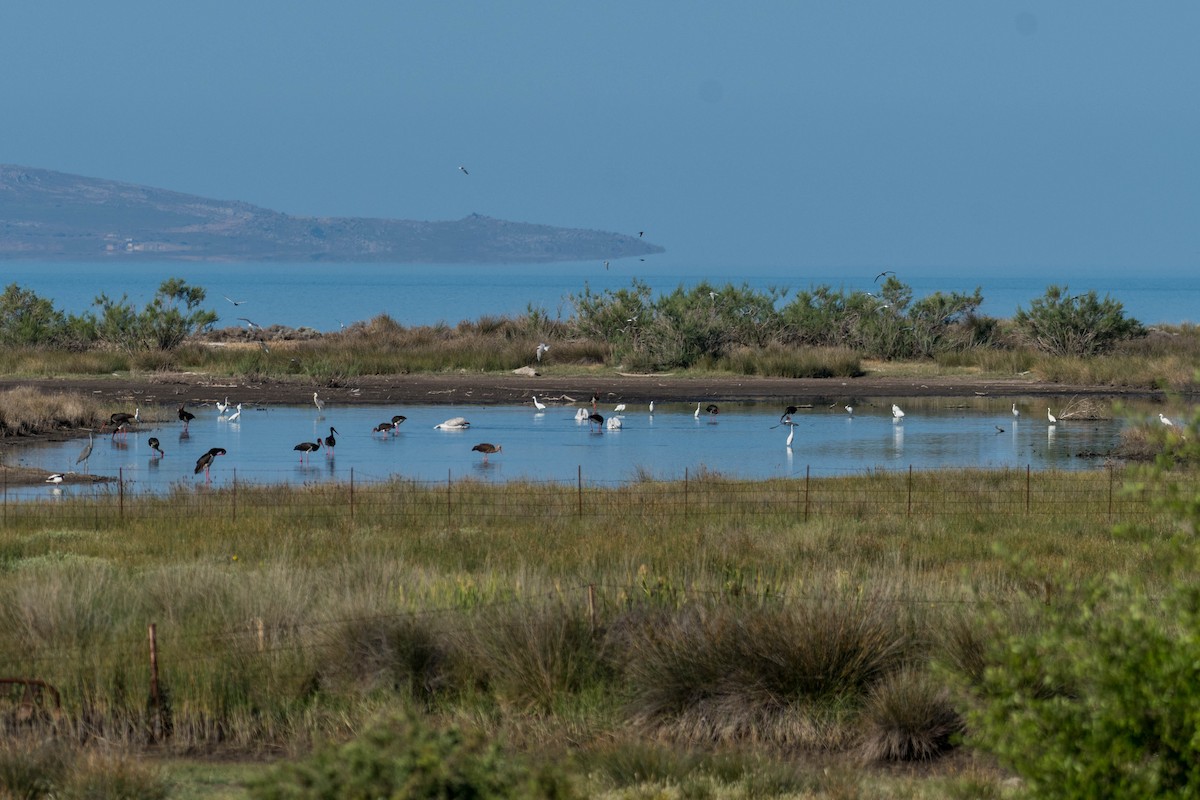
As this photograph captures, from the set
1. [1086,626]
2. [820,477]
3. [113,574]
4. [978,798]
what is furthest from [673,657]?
[820,477]

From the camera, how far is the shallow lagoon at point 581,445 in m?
25.4

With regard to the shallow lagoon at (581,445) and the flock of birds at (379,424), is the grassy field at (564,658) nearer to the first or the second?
the shallow lagoon at (581,445)

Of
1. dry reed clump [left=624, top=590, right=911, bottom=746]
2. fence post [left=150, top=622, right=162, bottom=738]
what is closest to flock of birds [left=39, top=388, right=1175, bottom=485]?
fence post [left=150, top=622, right=162, bottom=738]

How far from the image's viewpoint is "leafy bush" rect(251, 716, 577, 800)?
5.29 meters

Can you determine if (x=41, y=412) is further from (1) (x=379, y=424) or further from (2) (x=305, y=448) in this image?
(2) (x=305, y=448)

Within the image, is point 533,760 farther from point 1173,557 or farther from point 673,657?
point 1173,557

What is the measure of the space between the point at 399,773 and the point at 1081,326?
46645 millimetres

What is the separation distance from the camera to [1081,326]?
4875 cm

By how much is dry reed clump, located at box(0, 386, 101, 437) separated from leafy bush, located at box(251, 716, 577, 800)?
90.2 ft

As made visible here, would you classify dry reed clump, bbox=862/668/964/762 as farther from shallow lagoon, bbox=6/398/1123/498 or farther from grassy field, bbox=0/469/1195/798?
shallow lagoon, bbox=6/398/1123/498

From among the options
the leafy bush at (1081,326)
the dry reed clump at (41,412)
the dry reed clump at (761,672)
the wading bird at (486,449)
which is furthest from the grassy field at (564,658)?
the leafy bush at (1081,326)

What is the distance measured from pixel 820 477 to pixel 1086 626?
17650 mm

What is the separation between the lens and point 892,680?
9.24m

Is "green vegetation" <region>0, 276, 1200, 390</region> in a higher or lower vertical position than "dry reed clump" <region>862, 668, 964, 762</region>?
higher
